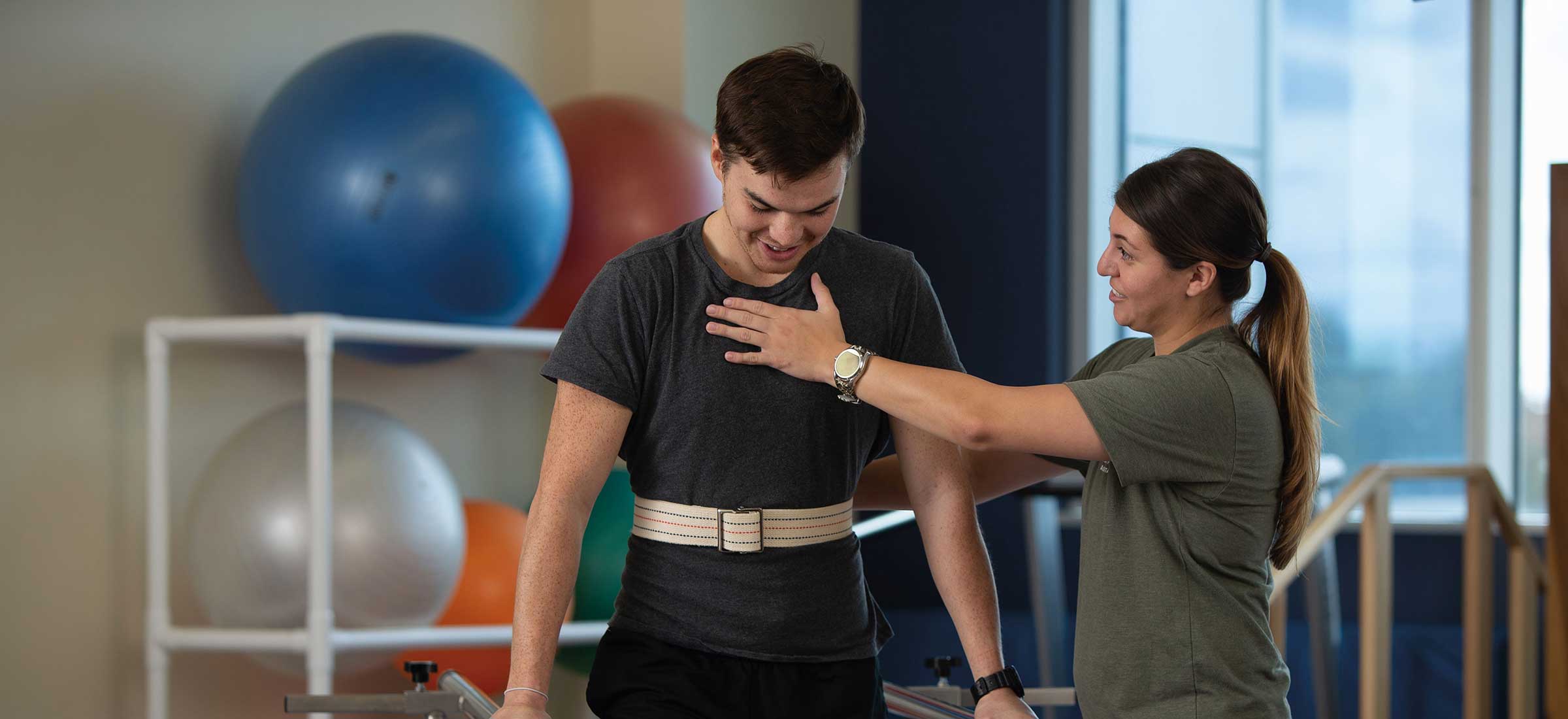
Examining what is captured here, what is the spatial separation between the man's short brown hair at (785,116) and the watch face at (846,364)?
0.60 ft

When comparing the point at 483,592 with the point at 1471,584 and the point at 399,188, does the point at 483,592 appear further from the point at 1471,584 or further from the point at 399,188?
the point at 1471,584

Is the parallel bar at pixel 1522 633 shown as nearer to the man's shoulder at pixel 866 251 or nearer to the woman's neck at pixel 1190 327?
the woman's neck at pixel 1190 327

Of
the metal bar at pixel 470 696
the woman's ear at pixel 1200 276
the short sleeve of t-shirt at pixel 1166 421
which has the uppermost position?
the woman's ear at pixel 1200 276

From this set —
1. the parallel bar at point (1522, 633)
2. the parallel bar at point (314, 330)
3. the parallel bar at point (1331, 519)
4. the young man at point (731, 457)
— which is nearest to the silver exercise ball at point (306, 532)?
the parallel bar at point (314, 330)

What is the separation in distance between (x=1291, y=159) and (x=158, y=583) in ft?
11.4

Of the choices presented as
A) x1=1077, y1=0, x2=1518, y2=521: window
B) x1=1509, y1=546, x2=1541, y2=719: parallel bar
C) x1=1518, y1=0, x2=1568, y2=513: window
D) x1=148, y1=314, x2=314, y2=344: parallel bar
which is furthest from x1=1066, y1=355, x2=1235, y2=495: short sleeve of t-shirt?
x1=1518, y1=0, x2=1568, y2=513: window

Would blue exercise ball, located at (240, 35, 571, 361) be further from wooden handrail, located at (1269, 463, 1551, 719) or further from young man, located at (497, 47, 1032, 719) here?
wooden handrail, located at (1269, 463, 1551, 719)

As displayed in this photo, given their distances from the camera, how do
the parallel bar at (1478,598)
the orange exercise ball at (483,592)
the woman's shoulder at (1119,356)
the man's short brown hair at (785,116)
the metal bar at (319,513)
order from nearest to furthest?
the man's short brown hair at (785,116)
the woman's shoulder at (1119,356)
the metal bar at (319,513)
the orange exercise ball at (483,592)
the parallel bar at (1478,598)

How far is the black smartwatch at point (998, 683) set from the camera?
58.9 inches

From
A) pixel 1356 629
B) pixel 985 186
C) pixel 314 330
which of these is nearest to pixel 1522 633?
pixel 1356 629

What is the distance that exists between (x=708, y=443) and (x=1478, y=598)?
262 cm

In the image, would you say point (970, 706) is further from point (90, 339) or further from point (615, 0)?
point (615, 0)

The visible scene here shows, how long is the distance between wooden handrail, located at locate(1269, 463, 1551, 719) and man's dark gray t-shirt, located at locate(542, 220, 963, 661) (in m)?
1.92

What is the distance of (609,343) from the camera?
139 cm
